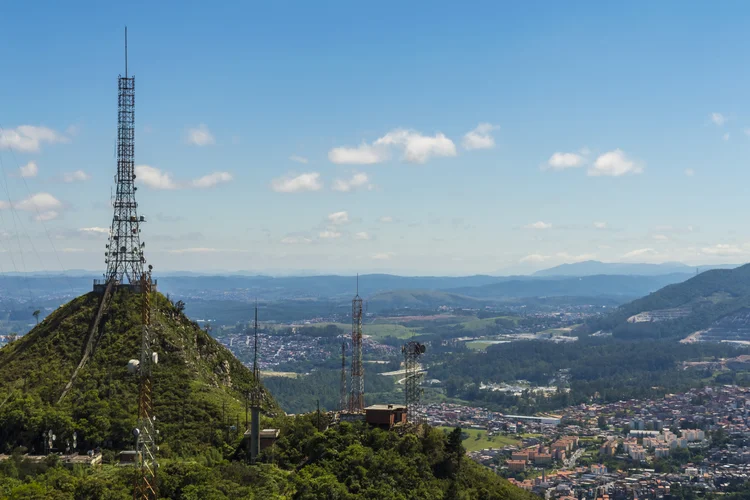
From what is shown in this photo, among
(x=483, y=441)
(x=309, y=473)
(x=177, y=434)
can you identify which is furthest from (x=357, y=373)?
(x=483, y=441)

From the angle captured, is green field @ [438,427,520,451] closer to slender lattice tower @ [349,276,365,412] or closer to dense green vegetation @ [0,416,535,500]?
slender lattice tower @ [349,276,365,412]

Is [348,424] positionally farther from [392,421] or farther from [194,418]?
[194,418]

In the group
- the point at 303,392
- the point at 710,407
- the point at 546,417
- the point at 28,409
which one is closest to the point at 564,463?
the point at 546,417

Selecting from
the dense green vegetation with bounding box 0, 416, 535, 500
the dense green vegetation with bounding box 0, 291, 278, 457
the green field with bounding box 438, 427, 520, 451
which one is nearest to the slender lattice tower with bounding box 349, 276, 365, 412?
the dense green vegetation with bounding box 0, 416, 535, 500

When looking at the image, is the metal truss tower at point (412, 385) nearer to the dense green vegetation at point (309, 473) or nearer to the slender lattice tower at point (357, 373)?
the dense green vegetation at point (309, 473)

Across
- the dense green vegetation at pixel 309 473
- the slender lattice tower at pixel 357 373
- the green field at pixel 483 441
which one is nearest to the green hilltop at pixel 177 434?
the dense green vegetation at pixel 309 473
